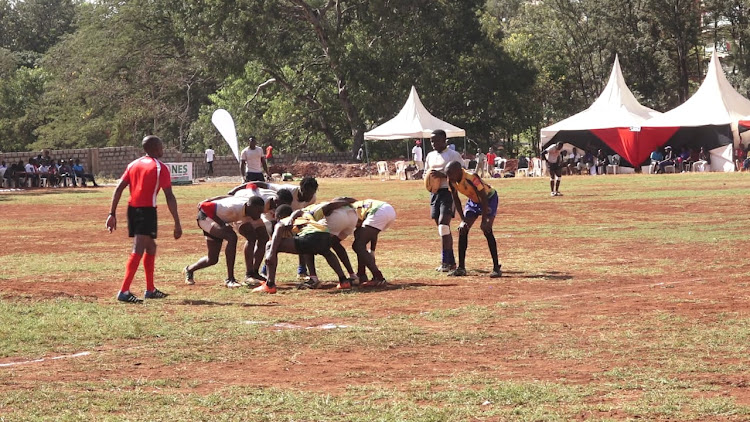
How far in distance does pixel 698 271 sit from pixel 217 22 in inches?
1856

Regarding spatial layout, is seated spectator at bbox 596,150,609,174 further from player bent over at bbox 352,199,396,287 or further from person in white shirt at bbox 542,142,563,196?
player bent over at bbox 352,199,396,287

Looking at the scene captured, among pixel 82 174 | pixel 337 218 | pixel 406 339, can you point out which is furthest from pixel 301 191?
pixel 82 174

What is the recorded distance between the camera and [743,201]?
2694cm

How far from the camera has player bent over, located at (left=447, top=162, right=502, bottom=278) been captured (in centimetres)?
1373

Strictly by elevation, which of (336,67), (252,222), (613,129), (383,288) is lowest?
(383,288)

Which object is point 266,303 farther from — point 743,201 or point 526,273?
point 743,201

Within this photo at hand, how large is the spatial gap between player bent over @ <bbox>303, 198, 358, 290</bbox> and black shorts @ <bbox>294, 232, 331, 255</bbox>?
0.90 ft

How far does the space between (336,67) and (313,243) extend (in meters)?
47.5

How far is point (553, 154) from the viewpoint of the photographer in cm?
3005

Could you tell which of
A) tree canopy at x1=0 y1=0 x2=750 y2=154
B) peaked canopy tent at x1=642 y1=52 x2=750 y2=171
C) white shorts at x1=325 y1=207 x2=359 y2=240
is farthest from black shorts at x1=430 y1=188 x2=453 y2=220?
tree canopy at x1=0 y1=0 x2=750 y2=154

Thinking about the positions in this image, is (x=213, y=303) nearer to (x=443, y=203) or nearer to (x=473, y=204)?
(x=443, y=203)

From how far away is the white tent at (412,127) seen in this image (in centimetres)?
4862

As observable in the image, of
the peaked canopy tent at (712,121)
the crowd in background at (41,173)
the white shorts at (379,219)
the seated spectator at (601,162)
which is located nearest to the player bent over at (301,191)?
the white shorts at (379,219)

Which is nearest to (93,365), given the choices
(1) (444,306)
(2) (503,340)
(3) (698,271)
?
(2) (503,340)
